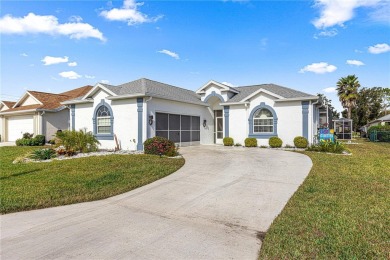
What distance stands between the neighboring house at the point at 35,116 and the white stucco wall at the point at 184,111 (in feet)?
41.7

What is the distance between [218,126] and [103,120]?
9831mm

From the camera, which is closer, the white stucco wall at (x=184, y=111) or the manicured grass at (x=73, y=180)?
the manicured grass at (x=73, y=180)

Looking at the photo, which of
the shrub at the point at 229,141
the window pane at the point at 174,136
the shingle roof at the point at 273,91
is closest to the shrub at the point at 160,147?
the window pane at the point at 174,136

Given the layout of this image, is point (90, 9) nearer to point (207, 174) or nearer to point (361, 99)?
point (207, 174)

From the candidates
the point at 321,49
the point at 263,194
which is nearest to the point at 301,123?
the point at 321,49

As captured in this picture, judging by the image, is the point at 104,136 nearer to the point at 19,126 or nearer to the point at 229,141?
the point at 229,141

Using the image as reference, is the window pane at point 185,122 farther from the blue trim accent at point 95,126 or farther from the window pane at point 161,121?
the blue trim accent at point 95,126

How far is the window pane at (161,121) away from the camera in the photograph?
1545 centimetres

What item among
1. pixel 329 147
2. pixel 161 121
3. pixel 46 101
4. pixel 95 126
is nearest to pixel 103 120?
pixel 95 126

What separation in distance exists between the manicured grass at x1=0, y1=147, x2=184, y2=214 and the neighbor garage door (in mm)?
16387

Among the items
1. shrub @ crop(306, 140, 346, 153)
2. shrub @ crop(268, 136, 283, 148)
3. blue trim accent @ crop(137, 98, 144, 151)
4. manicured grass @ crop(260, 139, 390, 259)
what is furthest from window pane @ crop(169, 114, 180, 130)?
manicured grass @ crop(260, 139, 390, 259)

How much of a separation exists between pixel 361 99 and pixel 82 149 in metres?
56.6

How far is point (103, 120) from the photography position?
16.2 metres

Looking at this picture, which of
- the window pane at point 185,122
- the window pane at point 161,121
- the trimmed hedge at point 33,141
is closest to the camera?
the window pane at point 161,121
